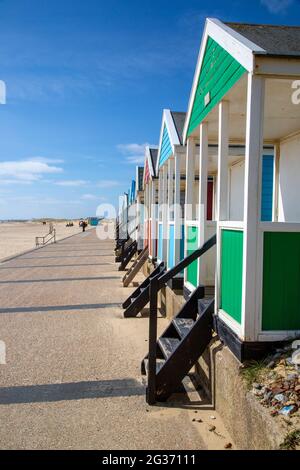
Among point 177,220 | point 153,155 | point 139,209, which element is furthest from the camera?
point 139,209

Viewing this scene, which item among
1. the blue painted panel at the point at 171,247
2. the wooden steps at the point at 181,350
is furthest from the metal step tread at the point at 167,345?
the blue painted panel at the point at 171,247

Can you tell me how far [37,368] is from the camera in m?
4.73

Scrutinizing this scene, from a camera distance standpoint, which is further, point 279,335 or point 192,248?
point 192,248

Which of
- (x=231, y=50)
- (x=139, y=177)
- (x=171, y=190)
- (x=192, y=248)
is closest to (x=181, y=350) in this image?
(x=192, y=248)

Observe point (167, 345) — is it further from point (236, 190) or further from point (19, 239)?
point (19, 239)

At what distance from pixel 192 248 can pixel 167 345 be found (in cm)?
211

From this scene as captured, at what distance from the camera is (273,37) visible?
12.3 feet

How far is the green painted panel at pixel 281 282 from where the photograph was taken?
3309 mm

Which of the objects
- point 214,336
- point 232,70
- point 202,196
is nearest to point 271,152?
point 202,196

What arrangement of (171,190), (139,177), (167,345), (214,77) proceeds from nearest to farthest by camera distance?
(167,345), (214,77), (171,190), (139,177)

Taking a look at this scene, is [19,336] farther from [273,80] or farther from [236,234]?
[273,80]

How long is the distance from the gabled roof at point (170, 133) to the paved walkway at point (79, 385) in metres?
3.46

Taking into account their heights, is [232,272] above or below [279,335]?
above

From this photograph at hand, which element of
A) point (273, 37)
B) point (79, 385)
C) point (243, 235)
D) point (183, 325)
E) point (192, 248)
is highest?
point (273, 37)
